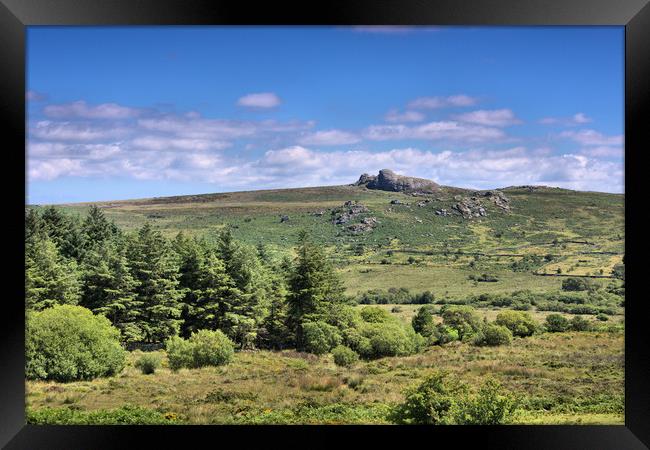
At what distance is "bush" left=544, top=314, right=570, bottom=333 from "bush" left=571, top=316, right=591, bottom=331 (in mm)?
167

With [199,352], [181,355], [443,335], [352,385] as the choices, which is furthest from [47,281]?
[443,335]

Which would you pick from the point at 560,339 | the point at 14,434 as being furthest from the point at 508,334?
the point at 14,434

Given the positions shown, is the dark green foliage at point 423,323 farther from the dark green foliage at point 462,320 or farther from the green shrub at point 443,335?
the dark green foliage at point 462,320

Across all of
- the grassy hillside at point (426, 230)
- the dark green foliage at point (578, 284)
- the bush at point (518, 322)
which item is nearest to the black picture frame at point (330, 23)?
the bush at point (518, 322)

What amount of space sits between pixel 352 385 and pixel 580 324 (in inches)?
274

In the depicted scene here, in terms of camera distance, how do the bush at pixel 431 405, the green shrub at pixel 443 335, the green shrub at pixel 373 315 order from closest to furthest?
the bush at pixel 431 405, the green shrub at pixel 373 315, the green shrub at pixel 443 335

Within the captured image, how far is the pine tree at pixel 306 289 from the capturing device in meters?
11.9

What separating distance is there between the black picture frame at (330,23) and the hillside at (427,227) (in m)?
11.7

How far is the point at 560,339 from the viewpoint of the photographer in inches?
527

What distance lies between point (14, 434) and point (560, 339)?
1211 centimetres

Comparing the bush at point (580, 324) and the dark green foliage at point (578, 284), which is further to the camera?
the dark green foliage at point (578, 284)

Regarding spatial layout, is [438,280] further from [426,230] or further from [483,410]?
[483,410]

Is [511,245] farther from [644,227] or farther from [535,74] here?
[644,227]

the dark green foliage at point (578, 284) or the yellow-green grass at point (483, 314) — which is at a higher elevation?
the dark green foliage at point (578, 284)
